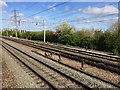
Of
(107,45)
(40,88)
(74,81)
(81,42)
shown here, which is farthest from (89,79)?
(81,42)

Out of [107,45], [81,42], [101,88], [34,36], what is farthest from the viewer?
[34,36]

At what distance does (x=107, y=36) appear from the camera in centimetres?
3788

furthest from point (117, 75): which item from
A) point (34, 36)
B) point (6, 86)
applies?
point (34, 36)

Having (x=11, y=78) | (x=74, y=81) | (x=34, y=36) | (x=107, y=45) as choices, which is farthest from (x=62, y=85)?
(x=34, y=36)

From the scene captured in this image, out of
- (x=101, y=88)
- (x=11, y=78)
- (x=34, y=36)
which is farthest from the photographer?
(x=34, y=36)

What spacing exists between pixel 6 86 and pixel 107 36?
27704 millimetres

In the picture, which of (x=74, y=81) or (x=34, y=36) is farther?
(x=34, y=36)

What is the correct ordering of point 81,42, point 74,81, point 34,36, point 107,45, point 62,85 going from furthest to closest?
1. point 34,36
2. point 81,42
3. point 107,45
4. point 74,81
5. point 62,85

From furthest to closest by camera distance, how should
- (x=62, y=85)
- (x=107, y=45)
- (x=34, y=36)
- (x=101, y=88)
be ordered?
(x=34, y=36)
(x=107, y=45)
(x=62, y=85)
(x=101, y=88)

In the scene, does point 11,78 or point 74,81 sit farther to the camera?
point 11,78

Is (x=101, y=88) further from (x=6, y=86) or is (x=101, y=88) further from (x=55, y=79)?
(x=6, y=86)

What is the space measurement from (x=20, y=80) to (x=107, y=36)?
26167 millimetres

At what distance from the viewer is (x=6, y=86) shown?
1256 centimetres

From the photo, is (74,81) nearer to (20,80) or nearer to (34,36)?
(20,80)
